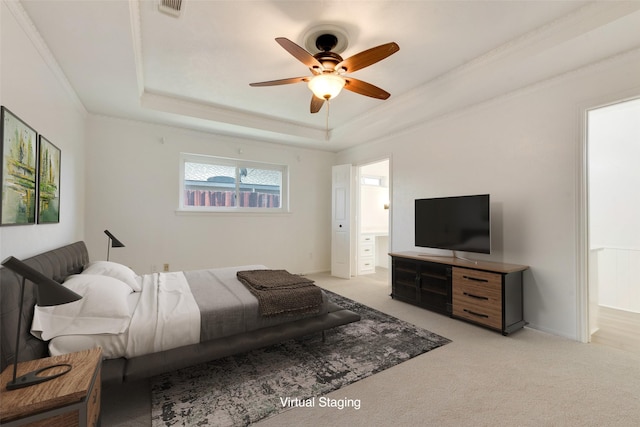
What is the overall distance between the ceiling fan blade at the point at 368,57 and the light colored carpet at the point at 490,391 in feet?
7.77

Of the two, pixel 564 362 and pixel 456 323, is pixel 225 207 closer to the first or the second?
pixel 456 323

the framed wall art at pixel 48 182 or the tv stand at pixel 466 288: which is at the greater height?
the framed wall art at pixel 48 182

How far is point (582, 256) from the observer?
2691mm

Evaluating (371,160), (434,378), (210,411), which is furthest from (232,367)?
(371,160)

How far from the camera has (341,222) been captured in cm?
558

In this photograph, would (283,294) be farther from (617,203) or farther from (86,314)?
(617,203)

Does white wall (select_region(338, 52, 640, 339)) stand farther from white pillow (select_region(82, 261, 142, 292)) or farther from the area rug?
white pillow (select_region(82, 261, 142, 292))

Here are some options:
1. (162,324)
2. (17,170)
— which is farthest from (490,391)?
(17,170)

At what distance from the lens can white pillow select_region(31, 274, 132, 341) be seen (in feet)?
5.32

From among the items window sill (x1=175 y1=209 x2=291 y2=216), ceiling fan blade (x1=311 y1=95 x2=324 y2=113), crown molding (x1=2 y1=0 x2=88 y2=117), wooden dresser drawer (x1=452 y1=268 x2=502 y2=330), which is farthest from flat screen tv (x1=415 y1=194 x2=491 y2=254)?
crown molding (x1=2 y1=0 x2=88 y2=117)

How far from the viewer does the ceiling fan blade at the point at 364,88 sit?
245cm

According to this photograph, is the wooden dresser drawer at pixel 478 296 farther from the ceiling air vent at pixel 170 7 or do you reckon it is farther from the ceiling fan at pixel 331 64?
the ceiling air vent at pixel 170 7

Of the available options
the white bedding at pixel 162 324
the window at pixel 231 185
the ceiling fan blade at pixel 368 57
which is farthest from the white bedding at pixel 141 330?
the window at pixel 231 185

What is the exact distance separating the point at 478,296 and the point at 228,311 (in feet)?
8.47
